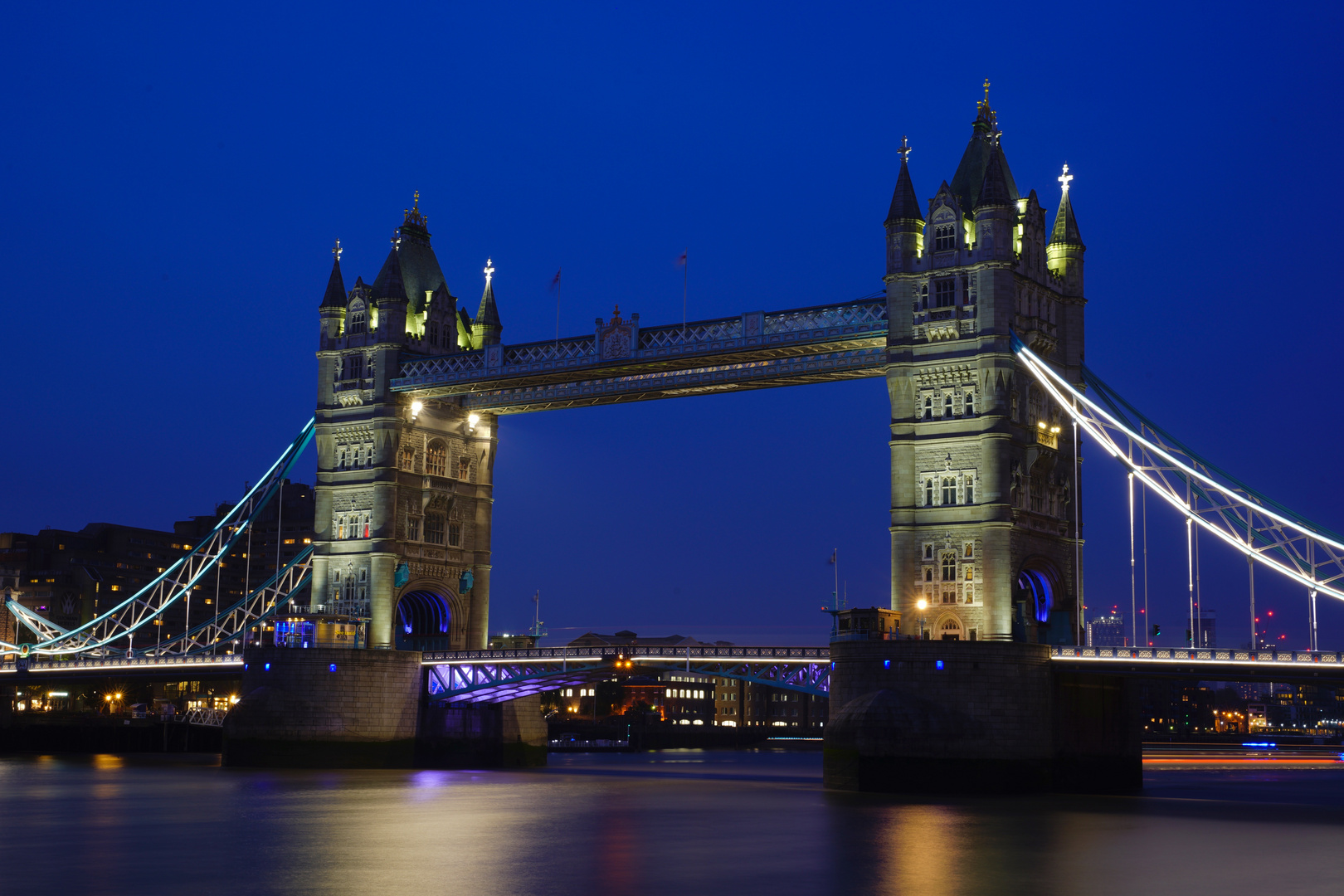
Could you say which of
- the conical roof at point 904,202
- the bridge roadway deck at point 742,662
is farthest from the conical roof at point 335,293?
the conical roof at point 904,202

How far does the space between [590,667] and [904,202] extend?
24.7m

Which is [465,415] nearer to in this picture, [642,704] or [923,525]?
[923,525]

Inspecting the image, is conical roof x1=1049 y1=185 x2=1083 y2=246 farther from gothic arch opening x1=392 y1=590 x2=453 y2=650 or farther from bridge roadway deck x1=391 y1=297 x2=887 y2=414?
gothic arch opening x1=392 y1=590 x2=453 y2=650

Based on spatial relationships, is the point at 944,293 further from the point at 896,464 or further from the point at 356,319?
the point at 356,319

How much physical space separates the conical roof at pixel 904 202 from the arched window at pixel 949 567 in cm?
1371

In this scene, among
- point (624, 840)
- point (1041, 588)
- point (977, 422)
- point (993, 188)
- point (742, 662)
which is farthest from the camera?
point (742, 662)

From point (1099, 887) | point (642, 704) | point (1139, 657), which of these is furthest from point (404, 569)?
point (642, 704)

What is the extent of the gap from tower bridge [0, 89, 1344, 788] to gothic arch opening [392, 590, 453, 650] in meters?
0.14

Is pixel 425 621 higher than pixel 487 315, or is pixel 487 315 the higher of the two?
pixel 487 315

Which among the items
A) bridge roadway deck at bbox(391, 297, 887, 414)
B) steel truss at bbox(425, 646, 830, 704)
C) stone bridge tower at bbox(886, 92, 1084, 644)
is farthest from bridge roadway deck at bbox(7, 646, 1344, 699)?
bridge roadway deck at bbox(391, 297, 887, 414)

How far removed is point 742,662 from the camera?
66.9 meters

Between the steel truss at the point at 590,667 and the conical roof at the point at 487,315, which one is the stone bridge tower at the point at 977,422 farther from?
the conical roof at the point at 487,315

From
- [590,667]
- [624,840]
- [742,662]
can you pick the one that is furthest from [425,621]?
[624,840]

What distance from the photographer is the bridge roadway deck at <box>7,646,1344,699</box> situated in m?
53.9
